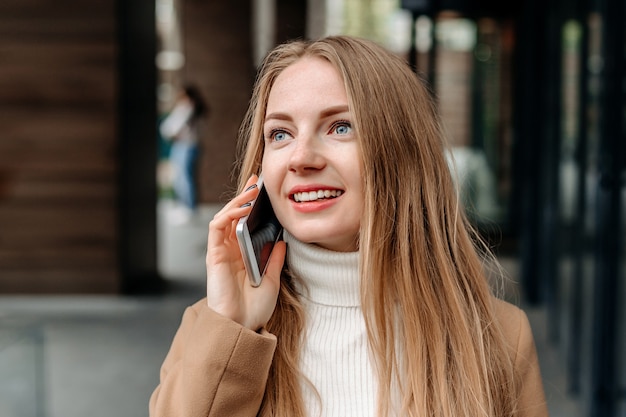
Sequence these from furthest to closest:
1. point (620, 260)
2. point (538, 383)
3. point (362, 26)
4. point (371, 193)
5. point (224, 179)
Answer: point (224, 179) < point (362, 26) < point (620, 260) < point (538, 383) < point (371, 193)

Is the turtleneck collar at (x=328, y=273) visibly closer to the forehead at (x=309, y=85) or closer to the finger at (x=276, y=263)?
the finger at (x=276, y=263)

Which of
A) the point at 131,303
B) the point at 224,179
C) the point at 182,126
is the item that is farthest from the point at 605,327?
the point at 224,179

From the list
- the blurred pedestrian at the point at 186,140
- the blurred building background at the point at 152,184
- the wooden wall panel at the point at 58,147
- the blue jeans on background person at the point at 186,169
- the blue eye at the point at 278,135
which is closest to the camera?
the blue eye at the point at 278,135

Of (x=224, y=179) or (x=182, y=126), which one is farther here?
(x=224, y=179)

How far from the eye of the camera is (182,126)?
514 inches

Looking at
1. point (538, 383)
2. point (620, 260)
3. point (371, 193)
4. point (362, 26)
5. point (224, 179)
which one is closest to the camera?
point (371, 193)

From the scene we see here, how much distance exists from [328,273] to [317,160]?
241 millimetres

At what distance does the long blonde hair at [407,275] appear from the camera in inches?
64.7

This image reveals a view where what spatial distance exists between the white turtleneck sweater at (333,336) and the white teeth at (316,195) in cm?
13

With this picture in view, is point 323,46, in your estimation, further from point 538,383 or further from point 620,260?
point 620,260

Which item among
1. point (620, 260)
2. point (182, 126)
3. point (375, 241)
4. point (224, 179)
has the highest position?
point (375, 241)

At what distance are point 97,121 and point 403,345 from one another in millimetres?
6075

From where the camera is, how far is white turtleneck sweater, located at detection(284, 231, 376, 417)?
168 cm

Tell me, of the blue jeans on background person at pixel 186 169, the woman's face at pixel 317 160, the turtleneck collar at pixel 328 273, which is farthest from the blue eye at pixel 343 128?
the blue jeans on background person at pixel 186 169
